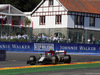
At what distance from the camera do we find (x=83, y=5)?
56.2 metres

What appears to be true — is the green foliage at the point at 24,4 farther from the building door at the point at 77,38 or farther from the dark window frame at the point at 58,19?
the building door at the point at 77,38

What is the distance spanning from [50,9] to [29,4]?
2808cm

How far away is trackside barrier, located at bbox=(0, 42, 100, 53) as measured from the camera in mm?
35531

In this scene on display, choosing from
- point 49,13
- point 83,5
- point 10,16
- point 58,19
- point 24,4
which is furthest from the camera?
point 24,4

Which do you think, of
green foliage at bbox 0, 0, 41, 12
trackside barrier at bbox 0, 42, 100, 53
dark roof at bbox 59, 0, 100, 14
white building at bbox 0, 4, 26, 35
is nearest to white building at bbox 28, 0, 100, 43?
dark roof at bbox 59, 0, 100, 14

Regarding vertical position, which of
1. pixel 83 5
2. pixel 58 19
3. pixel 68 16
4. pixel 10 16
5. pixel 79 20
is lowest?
pixel 79 20

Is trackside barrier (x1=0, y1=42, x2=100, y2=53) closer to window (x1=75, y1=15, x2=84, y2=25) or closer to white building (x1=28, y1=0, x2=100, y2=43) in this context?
white building (x1=28, y1=0, x2=100, y2=43)

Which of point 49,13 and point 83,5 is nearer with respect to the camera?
point 49,13

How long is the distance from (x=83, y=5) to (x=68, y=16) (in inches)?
209

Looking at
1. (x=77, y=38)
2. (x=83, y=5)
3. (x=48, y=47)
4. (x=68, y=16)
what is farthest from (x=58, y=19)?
(x=48, y=47)

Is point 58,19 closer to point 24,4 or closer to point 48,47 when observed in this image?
point 48,47

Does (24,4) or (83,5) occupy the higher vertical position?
(24,4)

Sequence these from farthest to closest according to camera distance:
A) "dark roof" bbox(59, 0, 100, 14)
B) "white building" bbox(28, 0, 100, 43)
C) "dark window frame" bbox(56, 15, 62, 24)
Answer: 1. "dark window frame" bbox(56, 15, 62, 24)
2. "dark roof" bbox(59, 0, 100, 14)
3. "white building" bbox(28, 0, 100, 43)

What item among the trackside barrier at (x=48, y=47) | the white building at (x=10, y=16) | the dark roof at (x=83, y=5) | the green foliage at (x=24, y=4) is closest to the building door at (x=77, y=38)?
the trackside barrier at (x=48, y=47)
